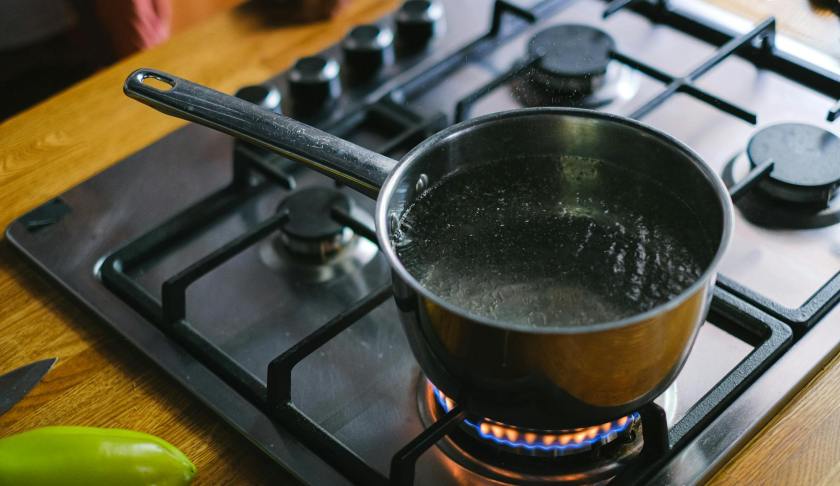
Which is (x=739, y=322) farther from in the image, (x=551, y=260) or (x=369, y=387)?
(x=369, y=387)

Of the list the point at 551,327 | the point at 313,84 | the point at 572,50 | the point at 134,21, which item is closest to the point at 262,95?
the point at 313,84

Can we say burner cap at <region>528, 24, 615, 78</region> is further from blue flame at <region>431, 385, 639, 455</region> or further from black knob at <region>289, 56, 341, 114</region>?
blue flame at <region>431, 385, 639, 455</region>

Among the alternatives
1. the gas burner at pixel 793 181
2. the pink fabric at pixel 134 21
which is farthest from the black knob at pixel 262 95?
the pink fabric at pixel 134 21

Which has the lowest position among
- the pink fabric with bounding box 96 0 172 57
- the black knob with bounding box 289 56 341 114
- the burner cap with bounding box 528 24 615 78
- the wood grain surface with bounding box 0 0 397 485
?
the pink fabric with bounding box 96 0 172 57

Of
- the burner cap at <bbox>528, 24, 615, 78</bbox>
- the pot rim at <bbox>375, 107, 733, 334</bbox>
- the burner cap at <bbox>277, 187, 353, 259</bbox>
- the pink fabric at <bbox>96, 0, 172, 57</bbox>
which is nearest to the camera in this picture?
the pot rim at <bbox>375, 107, 733, 334</bbox>

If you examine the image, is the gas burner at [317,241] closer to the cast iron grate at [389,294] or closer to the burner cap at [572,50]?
the cast iron grate at [389,294]

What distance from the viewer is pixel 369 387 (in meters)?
0.64

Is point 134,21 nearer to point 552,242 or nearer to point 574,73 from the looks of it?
point 574,73

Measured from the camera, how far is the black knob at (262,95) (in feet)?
2.62

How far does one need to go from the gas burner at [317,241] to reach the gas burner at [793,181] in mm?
281

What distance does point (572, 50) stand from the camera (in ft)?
2.74

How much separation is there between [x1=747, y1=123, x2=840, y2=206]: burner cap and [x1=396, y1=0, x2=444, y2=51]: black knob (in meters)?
0.31

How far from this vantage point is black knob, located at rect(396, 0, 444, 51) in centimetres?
89

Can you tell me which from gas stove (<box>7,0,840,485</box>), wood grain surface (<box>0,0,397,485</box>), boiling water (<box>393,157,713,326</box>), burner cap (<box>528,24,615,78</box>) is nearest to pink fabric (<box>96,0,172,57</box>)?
wood grain surface (<box>0,0,397,485</box>)
